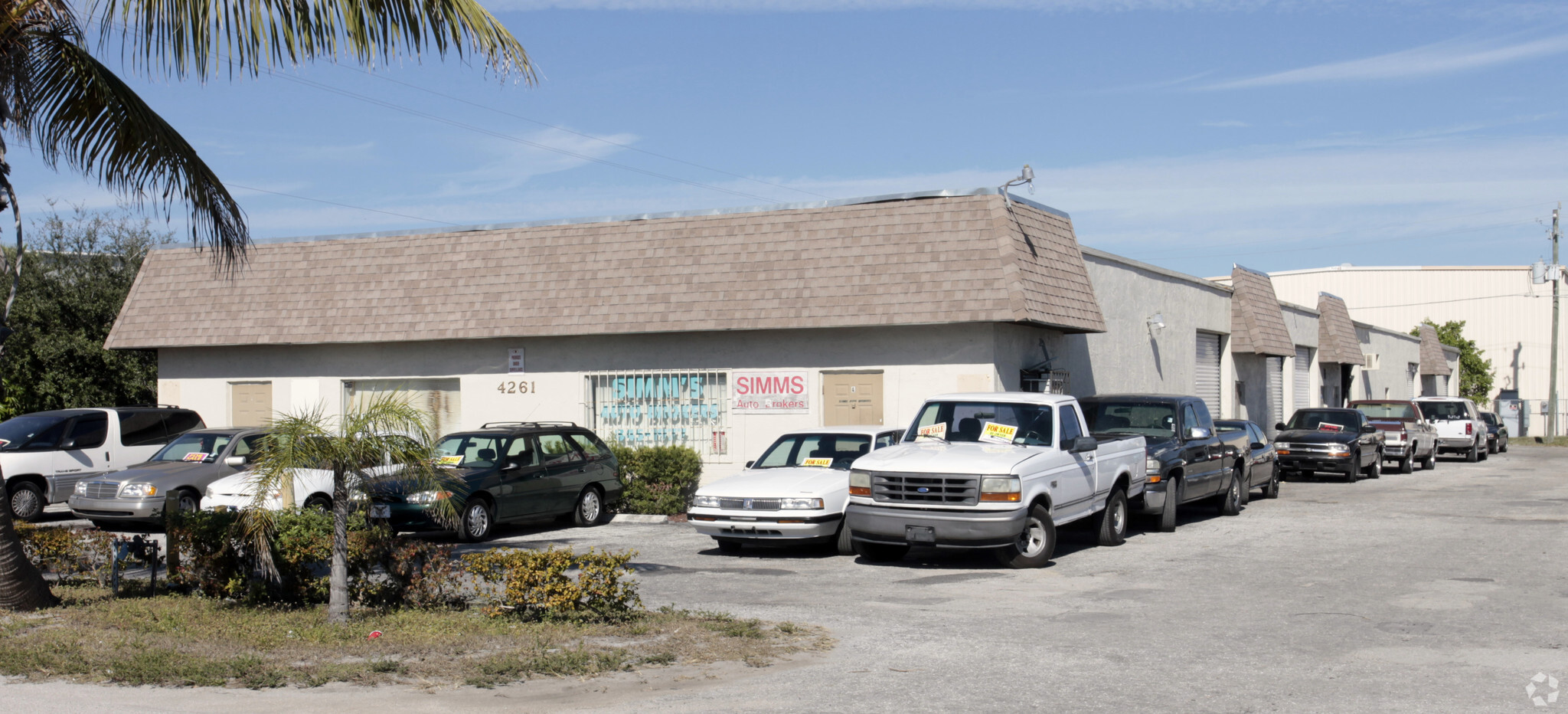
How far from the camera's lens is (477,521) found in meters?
16.1

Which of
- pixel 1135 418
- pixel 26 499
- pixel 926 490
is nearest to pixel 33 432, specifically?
pixel 26 499

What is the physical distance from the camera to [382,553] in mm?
10133

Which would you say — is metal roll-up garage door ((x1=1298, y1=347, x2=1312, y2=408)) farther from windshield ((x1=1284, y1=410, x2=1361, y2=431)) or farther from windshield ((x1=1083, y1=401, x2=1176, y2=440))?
windshield ((x1=1083, y1=401, x2=1176, y2=440))

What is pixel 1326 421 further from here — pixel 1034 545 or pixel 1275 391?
pixel 1034 545

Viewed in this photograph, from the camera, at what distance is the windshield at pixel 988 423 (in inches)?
555

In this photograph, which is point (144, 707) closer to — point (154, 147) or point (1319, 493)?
point (154, 147)

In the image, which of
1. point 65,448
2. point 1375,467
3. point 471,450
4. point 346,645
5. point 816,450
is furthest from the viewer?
point 1375,467

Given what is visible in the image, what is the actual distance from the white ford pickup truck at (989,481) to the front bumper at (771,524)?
33 cm

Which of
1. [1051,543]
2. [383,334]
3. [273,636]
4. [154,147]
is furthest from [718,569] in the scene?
[383,334]

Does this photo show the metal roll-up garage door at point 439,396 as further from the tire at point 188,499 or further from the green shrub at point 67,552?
the green shrub at point 67,552

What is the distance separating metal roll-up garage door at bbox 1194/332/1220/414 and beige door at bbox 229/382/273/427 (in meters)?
19.9

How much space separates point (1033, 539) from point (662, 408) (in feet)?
31.5

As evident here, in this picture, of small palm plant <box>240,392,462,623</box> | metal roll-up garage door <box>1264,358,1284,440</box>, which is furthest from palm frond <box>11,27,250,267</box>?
metal roll-up garage door <box>1264,358,1284,440</box>

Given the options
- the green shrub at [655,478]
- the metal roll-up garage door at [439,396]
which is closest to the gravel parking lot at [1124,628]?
the green shrub at [655,478]
